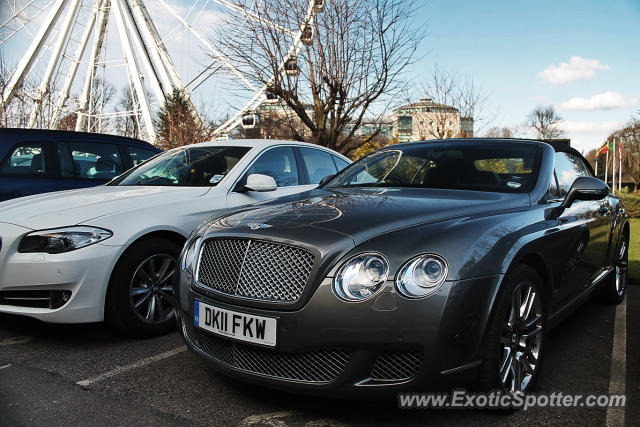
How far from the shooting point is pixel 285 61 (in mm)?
10531

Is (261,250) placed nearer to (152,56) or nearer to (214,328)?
(214,328)

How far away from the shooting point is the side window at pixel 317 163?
5.34m

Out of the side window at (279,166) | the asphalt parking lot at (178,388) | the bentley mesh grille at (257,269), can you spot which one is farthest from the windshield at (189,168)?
the bentley mesh grille at (257,269)

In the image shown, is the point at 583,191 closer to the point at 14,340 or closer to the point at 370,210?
the point at 370,210

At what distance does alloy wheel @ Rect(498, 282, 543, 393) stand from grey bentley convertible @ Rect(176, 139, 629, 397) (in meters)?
0.01

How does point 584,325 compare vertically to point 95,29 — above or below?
below

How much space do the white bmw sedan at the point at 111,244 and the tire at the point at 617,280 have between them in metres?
3.10

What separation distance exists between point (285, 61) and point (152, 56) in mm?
16951

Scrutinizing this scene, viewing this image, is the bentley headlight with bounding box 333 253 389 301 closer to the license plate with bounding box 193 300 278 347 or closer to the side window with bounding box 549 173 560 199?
the license plate with bounding box 193 300 278 347

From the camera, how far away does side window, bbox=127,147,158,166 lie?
6.50 meters

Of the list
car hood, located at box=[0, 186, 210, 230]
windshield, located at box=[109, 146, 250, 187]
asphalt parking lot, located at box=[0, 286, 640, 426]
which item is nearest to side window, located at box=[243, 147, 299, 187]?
windshield, located at box=[109, 146, 250, 187]

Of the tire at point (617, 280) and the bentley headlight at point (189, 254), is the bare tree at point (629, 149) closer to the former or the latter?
the tire at point (617, 280)

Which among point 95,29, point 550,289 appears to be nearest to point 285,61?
point 550,289

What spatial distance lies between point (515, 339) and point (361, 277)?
92 centimetres
